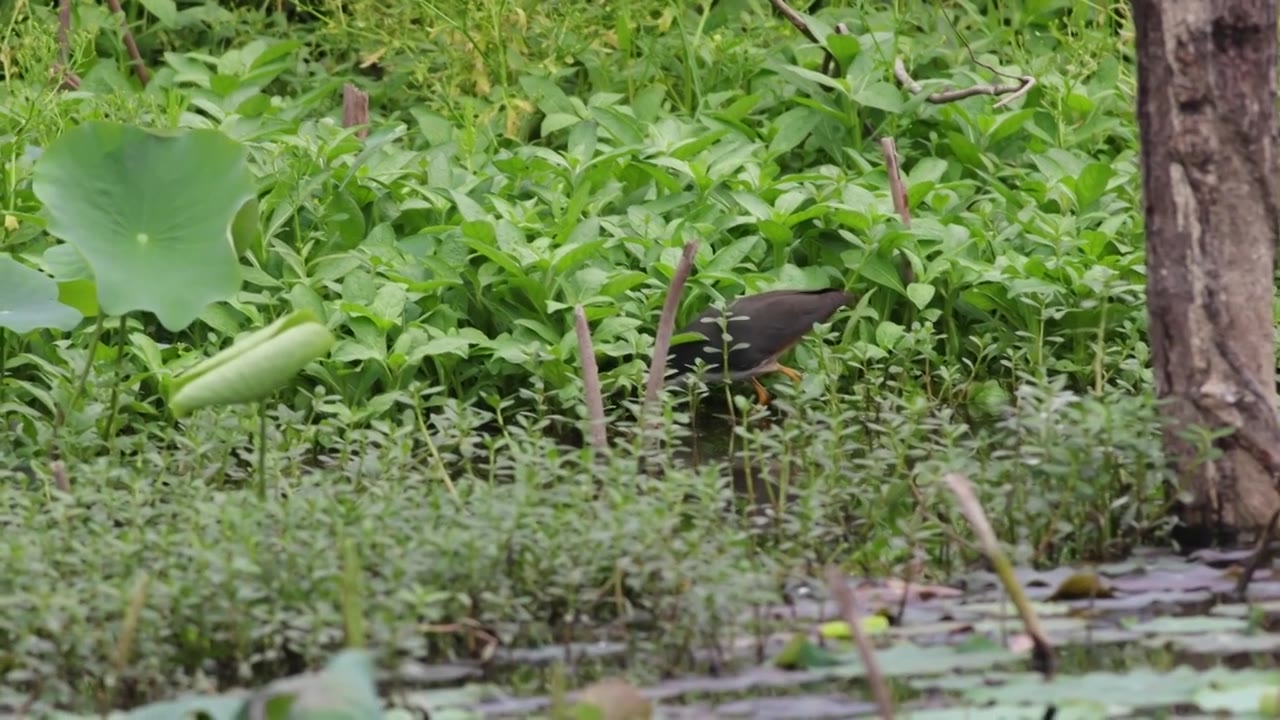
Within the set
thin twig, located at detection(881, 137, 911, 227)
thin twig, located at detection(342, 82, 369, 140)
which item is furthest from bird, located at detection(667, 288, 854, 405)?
thin twig, located at detection(342, 82, 369, 140)

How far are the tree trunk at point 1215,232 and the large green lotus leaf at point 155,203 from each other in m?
2.13

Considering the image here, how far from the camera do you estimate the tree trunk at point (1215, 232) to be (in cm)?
390

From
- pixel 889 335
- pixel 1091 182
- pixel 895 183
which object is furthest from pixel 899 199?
pixel 1091 182

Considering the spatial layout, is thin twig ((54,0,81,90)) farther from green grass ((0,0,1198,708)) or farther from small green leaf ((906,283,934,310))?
small green leaf ((906,283,934,310))

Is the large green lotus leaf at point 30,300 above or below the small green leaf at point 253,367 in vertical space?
above

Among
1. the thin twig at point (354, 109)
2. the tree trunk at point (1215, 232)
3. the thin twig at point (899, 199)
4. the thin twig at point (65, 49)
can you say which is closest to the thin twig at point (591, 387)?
the tree trunk at point (1215, 232)

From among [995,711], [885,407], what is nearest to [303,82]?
[885,407]

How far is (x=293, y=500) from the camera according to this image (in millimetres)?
3781

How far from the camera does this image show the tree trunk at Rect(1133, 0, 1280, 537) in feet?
12.8

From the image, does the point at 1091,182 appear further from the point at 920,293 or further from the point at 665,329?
the point at 665,329

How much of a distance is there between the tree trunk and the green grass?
4.7 inches

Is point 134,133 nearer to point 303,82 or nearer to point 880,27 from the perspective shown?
point 303,82

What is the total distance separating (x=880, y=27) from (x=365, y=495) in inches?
164

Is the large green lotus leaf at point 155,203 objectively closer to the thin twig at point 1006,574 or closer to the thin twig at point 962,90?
the thin twig at point 962,90
